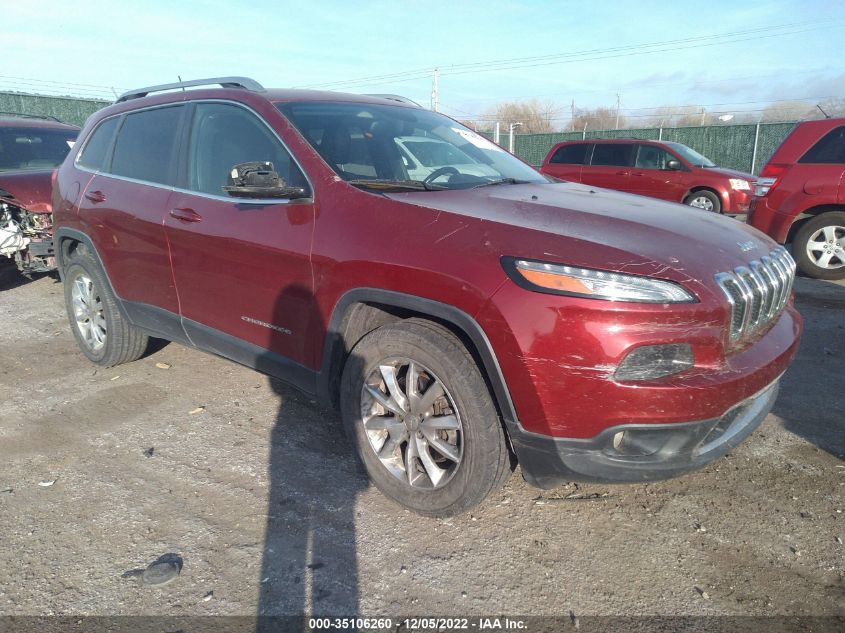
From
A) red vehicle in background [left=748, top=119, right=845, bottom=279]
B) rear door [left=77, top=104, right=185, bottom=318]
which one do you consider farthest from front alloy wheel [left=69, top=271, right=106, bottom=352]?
red vehicle in background [left=748, top=119, right=845, bottom=279]

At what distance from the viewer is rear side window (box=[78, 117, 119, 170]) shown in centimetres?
436

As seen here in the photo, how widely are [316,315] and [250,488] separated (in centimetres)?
92

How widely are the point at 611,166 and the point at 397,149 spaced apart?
9.93 m

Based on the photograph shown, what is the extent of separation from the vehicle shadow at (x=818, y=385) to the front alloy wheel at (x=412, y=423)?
7.05 feet

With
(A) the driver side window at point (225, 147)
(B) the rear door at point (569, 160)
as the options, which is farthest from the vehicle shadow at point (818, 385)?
(B) the rear door at point (569, 160)

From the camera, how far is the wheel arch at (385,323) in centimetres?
232

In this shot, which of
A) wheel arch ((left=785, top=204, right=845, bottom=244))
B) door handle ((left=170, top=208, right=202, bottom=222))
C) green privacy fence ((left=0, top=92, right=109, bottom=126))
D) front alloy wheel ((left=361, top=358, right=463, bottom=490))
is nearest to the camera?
front alloy wheel ((left=361, top=358, right=463, bottom=490))

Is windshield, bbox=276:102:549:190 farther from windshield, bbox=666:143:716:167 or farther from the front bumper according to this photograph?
windshield, bbox=666:143:716:167

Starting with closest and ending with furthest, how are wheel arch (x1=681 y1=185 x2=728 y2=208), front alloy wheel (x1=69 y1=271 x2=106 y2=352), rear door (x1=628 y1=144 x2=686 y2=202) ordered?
1. front alloy wheel (x1=69 y1=271 x2=106 y2=352)
2. wheel arch (x1=681 y1=185 x2=728 y2=208)
3. rear door (x1=628 y1=144 x2=686 y2=202)

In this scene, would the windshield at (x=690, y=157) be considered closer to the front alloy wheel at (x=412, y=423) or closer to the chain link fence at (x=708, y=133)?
the chain link fence at (x=708, y=133)

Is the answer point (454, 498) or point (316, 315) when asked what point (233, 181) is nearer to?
point (316, 315)

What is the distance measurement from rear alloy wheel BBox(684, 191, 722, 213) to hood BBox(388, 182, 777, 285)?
926cm

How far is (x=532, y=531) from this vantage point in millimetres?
2656

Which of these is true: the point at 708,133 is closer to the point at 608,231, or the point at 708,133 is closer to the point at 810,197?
the point at 810,197
